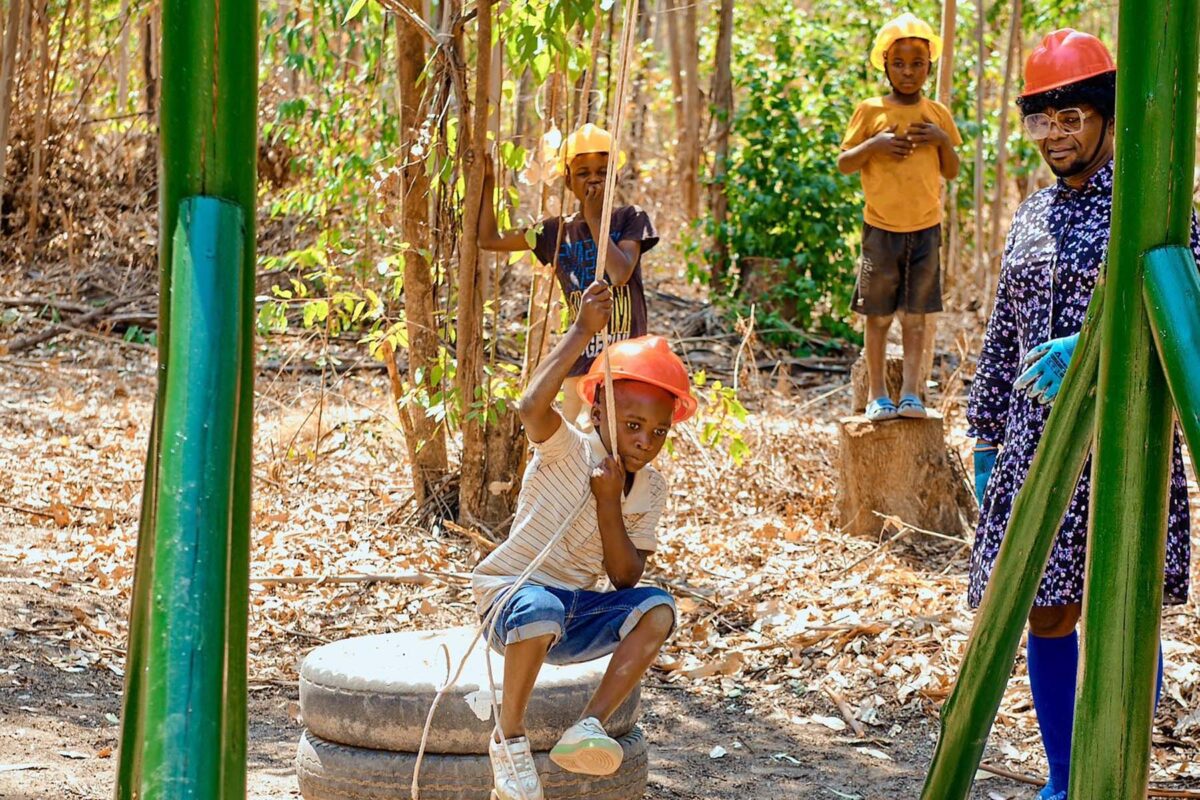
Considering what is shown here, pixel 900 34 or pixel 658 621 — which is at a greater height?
pixel 900 34

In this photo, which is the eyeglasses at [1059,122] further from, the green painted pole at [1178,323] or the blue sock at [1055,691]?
the green painted pole at [1178,323]

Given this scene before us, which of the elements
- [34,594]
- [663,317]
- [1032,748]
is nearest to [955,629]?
[1032,748]

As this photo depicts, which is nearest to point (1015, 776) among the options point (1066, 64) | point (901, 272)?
point (1066, 64)

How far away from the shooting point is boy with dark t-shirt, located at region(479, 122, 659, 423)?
546 centimetres

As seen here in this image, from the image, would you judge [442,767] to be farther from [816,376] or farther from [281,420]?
[816,376]

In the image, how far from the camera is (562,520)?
12.3 feet

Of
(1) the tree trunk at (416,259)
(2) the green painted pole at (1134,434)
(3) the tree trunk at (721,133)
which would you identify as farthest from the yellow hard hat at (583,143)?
(3) the tree trunk at (721,133)

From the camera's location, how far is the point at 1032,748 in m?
4.87

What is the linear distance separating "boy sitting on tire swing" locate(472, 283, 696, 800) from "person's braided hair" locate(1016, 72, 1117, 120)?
103cm

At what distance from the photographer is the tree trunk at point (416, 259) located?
6.54m

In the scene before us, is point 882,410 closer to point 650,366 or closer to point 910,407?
point 910,407

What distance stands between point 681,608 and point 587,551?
247 centimetres

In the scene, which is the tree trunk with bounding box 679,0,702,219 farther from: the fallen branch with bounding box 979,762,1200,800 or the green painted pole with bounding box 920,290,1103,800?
the green painted pole with bounding box 920,290,1103,800

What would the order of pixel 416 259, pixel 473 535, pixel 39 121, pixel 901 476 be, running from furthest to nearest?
pixel 39 121 < pixel 901 476 < pixel 416 259 < pixel 473 535
